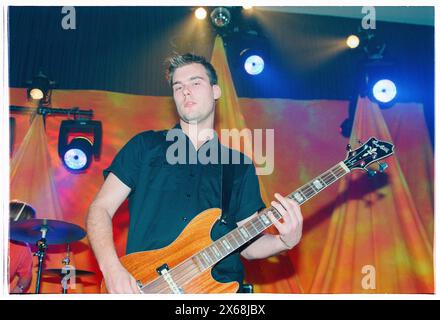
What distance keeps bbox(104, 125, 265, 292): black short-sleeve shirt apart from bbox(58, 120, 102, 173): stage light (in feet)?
5.49

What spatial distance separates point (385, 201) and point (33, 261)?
2.93 meters

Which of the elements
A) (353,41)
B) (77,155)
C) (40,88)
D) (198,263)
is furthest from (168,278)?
(353,41)

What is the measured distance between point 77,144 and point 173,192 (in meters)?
1.89

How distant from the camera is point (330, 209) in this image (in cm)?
470

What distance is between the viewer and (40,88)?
4.40 metres

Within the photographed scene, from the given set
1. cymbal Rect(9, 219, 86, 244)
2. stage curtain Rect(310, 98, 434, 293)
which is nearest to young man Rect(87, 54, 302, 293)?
cymbal Rect(9, 219, 86, 244)

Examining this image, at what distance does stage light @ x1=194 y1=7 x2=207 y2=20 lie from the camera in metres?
4.60

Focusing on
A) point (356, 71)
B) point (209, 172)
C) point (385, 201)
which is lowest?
point (209, 172)

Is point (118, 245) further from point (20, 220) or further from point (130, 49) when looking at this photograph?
point (130, 49)

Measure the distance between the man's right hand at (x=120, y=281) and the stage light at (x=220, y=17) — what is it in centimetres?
269

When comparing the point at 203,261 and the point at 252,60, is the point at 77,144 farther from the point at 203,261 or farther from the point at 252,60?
the point at 203,261

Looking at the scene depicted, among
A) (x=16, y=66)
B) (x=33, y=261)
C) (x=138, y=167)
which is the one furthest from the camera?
(x=16, y=66)
